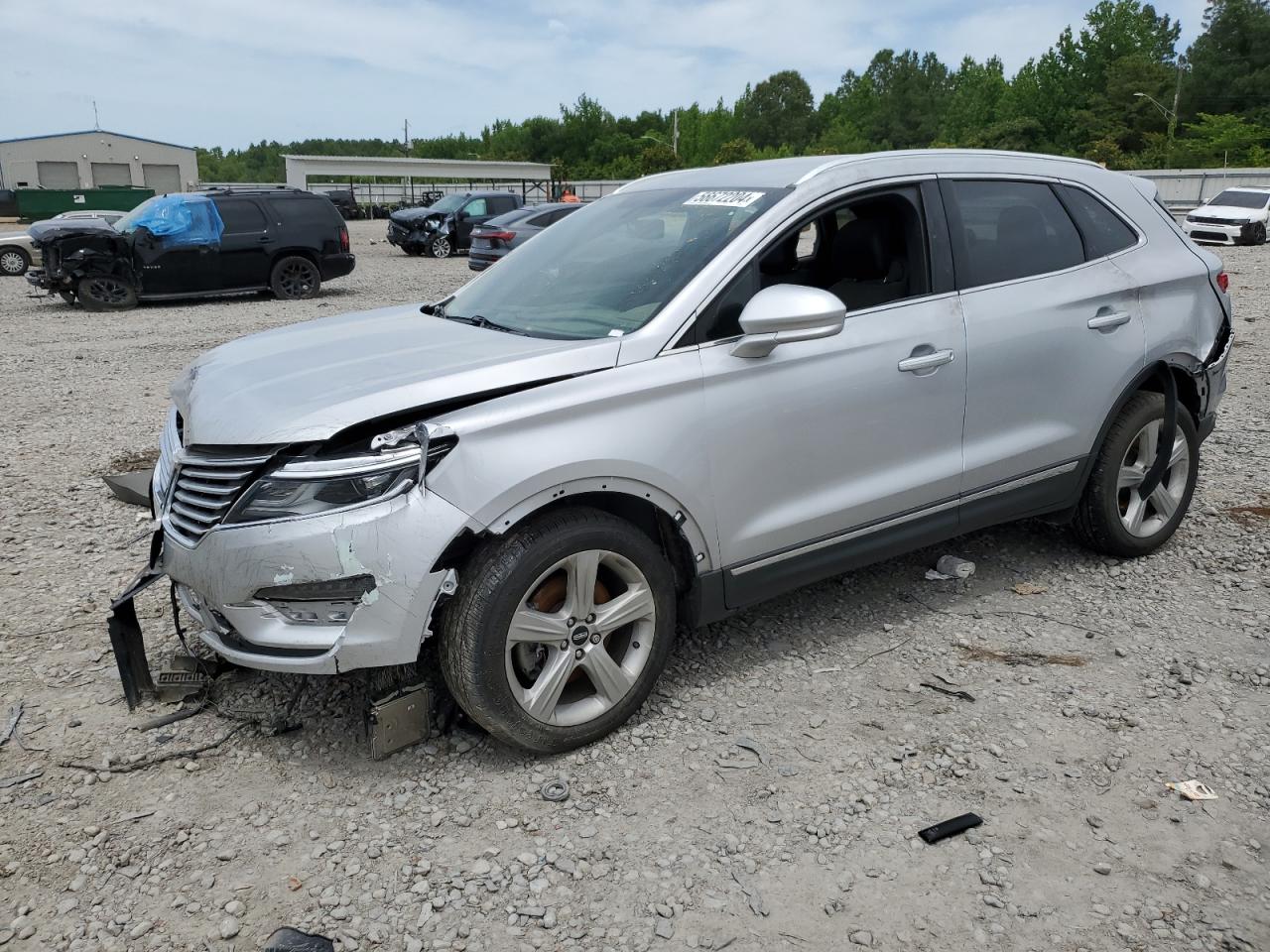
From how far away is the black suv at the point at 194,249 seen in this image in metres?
15.4

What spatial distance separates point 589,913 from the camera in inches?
105

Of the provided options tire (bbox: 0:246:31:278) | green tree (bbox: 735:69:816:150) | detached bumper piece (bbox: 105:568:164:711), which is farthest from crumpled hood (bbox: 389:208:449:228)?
green tree (bbox: 735:69:816:150)

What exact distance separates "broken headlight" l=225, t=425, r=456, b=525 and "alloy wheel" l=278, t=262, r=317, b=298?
49.1 feet

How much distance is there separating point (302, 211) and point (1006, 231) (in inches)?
578

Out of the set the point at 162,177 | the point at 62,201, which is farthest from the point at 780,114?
the point at 62,201

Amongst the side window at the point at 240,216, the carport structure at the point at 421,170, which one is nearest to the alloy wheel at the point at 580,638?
the side window at the point at 240,216

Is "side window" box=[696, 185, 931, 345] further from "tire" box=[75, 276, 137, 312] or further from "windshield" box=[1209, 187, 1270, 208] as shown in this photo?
"windshield" box=[1209, 187, 1270, 208]

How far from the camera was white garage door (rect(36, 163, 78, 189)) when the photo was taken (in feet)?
240

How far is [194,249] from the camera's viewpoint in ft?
51.9

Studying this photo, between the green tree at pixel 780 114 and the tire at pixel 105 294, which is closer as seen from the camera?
the tire at pixel 105 294

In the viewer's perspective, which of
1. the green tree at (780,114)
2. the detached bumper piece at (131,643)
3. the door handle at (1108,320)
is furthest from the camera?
the green tree at (780,114)

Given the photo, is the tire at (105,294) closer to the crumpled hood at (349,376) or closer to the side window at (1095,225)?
the crumpled hood at (349,376)

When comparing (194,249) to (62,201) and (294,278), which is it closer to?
(294,278)

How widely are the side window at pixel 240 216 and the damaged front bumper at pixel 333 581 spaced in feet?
47.6
